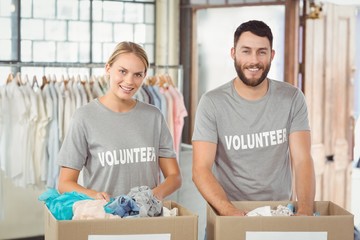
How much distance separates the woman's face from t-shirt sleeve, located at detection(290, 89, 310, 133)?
595 millimetres

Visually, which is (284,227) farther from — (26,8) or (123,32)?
(123,32)

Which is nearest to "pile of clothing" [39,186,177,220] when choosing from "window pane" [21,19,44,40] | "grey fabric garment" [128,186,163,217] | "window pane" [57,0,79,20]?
"grey fabric garment" [128,186,163,217]

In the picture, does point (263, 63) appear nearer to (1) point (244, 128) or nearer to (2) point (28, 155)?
(1) point (244, 128)

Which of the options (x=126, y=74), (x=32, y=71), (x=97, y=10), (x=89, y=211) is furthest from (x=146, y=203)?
(x=97, y=10)

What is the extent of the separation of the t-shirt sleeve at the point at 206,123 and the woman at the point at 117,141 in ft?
0.72

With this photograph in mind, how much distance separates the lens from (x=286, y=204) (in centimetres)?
233

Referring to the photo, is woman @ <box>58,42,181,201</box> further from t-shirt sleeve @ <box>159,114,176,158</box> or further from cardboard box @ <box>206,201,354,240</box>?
cardboard box @ <box>206,201,354,240</box>

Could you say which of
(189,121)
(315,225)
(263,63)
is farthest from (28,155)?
(315,225)

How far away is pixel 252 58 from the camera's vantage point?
248 centimetres

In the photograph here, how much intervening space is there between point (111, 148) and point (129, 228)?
2.22ft

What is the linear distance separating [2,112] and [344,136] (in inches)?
114

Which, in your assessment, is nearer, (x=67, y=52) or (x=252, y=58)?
(x=252, y=58)

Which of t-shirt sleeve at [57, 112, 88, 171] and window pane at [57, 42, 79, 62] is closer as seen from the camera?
t-shirt sleeve at [57, 112, 88, 171]

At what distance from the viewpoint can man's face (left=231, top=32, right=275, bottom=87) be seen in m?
2.48
